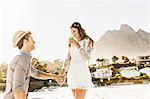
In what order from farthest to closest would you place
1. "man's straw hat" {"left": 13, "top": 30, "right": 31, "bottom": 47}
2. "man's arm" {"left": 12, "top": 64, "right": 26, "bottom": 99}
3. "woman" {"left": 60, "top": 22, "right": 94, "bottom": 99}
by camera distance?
"woman" {"left": 60, "top": 22, "right": 94, "bottom": 99} → "man's straw hat" {"left": 13, "top": 30, "right": 31, "bottom": 47} → "man's arm" {"left": 12, "top": 64, "right": 26, "bottom": 99}

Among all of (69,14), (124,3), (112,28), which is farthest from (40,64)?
(124,3)

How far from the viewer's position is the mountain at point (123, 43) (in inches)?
86.0

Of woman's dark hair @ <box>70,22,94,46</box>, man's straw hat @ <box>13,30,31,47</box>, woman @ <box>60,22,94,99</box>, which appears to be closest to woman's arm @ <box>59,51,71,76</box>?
woman @ <box>60,22,94,99</box>

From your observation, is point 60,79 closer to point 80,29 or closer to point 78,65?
point 78,65

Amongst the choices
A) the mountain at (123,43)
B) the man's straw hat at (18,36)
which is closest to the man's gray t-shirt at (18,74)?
the man's straw hat at (18,36)

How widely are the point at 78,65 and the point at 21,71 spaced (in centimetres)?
46

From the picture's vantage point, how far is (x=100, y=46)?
218 centimetres

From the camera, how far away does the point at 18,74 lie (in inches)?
72.3

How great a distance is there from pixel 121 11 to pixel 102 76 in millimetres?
491

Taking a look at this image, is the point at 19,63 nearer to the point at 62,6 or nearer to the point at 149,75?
the point at 62,6

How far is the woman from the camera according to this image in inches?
84.3

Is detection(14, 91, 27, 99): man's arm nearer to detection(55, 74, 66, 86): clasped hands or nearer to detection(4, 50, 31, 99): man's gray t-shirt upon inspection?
detection(4, 50, 31, 99): man's gray t-shirt

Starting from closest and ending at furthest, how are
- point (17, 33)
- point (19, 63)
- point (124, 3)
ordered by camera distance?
point (19, 63) → point (17, 33) → point (124, 3)

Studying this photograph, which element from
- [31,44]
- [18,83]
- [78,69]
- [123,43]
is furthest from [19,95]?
[123,43]
